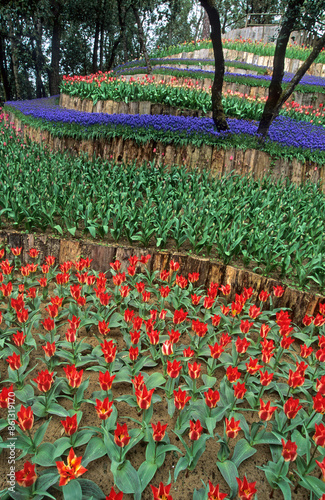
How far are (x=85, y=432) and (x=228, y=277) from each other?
194 cm

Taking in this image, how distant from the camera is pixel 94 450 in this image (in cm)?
187

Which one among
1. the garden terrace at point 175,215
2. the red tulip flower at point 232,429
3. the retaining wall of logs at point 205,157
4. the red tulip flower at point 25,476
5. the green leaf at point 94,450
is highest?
the retaining wall of logs at point 205,157

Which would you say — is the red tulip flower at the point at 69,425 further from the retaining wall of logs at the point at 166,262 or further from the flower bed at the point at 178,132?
the flower bed at the point at 178,132

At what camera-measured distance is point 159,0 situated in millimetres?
15234

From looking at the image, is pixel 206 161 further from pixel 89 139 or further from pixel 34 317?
pixel 34 317

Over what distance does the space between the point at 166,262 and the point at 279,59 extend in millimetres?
4669

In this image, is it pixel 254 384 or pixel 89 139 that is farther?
pixel 89 139

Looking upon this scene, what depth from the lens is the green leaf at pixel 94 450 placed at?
183 cm

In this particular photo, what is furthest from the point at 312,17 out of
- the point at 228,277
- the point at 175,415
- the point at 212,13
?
the point at 175,415

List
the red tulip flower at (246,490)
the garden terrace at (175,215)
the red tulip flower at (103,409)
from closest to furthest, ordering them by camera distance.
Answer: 1. the red tulip flower at (246,490)
2. the red tulip flower at (103,409)
3. the garden terrace at (175,215)

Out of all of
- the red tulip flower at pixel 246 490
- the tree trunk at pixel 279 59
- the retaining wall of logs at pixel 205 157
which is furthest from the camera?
the retaining wall of logs at pixel 205 157

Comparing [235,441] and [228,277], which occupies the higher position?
[228,277]

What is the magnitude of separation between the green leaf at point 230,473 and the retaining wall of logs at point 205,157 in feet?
16.4

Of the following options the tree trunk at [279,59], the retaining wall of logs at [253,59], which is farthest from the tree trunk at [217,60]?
the retaining wall of logs at [253,59]
